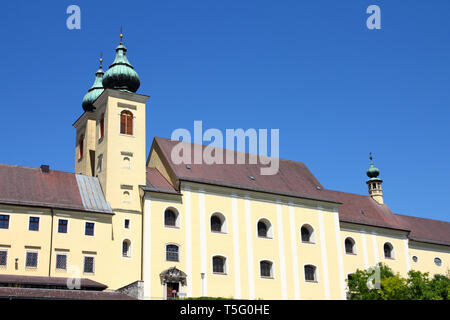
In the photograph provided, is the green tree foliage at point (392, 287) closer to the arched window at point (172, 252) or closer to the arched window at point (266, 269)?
the arched window at point (266, 269)

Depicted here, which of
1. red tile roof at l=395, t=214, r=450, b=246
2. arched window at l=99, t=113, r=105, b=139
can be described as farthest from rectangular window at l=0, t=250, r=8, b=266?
red tile roof at l=395, t=214, r=450, b=246

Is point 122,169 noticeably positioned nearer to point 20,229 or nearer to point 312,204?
point 20,229

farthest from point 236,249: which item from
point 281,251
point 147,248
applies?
point 147,248

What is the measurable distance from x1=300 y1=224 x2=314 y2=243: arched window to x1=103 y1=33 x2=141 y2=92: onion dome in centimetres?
1772

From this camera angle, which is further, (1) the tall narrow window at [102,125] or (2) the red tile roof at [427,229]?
(2) the red tile roof at [427,229]

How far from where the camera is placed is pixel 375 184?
198 feet

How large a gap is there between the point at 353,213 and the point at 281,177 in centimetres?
852

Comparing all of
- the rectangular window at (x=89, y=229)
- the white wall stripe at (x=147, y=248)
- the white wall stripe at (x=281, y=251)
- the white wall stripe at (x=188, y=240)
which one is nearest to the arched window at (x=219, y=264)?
the white wall stripe at (x=188, y=240)

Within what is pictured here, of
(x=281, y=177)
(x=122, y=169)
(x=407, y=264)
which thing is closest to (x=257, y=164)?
→ (x=281, y=177)

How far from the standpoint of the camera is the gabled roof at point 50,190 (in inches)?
1417

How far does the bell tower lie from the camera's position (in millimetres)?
59438

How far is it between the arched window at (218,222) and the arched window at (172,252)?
3.90 m

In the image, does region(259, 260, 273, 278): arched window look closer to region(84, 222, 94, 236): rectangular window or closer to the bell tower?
region(84, 222, 94, 236): rectangular window

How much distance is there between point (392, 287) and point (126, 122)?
892 inches
